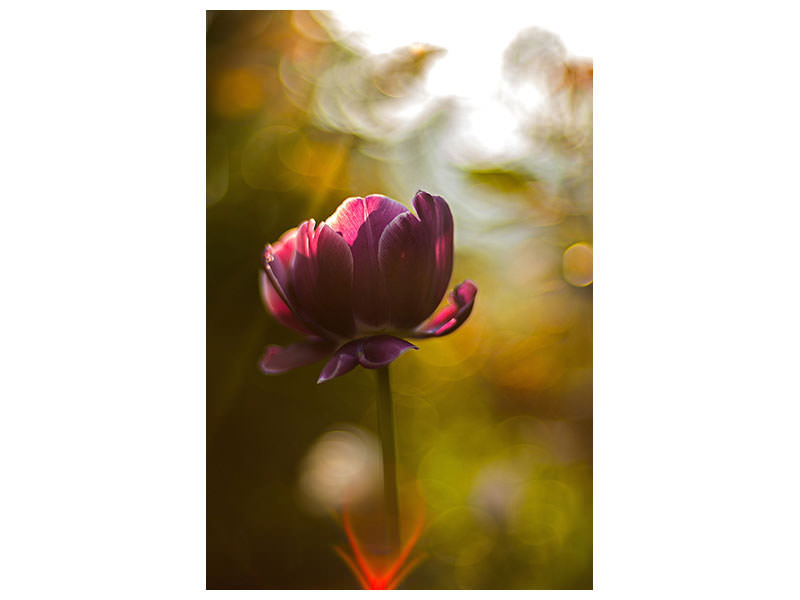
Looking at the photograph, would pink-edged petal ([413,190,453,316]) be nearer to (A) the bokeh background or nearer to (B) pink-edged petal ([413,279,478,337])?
(B) pink-edged petal ([413,279,478,337])

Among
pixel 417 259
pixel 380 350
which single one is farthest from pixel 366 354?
pixel 417 259

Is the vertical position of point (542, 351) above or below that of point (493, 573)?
above

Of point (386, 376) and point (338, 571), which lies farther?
point (338, 571)

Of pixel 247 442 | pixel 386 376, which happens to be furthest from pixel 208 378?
pixel 386 376

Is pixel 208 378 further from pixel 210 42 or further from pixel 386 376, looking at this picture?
pixel 210 42
